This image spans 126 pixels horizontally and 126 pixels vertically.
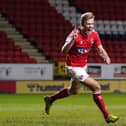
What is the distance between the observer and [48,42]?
2545 cm

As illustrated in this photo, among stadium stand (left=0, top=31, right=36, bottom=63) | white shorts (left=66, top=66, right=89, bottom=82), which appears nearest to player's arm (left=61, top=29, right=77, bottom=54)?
white shorts (left=66, top=66, right=89, bottom=82)

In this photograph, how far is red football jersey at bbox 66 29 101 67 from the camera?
10.1m

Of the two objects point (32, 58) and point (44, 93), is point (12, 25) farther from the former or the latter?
point (44, 93)

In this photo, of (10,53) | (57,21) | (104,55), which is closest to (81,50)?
(104,55)

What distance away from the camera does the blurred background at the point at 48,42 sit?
72.2 feet

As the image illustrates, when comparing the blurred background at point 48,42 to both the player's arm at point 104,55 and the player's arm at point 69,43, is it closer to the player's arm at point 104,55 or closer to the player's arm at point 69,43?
the player's arm at point 104,55

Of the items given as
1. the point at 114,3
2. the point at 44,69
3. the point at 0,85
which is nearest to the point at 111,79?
the point at 44,69

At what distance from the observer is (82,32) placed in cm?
1006

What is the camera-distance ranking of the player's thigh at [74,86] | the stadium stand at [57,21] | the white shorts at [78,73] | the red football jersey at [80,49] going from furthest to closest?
the stadium stand at [57,21] < the player's thigh at [74,86] < the red football jersey at [80,49] < the white shorts at [78,73]

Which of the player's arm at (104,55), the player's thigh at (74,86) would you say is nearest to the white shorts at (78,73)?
the player's thigh at (74,86)

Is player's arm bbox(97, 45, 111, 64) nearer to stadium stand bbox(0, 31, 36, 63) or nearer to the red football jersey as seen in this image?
the red football jersey

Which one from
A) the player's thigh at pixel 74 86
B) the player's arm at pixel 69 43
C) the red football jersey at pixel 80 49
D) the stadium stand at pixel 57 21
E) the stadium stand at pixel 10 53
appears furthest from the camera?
the stadium stand at pixel 57 21

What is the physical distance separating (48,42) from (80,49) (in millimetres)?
15388

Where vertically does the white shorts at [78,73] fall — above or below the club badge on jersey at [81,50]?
below
